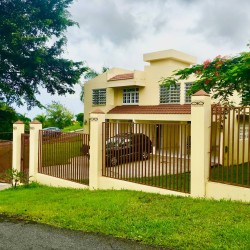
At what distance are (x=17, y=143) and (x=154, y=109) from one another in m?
10.8

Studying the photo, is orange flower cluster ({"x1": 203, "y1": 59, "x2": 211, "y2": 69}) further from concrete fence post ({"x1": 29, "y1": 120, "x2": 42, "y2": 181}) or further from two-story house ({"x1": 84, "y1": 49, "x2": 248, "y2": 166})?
two-story house ({"x1": 84, "y1": 49, "x2": 248, "y2": 166})

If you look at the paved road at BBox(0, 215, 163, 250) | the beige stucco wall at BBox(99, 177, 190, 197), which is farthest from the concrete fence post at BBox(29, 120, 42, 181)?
the paved road at BBox(0, 215, 163, 250)

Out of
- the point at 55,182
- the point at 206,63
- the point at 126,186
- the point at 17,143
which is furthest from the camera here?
the point at 17,143

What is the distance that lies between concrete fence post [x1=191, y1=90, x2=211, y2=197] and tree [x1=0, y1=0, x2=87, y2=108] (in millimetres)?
16601

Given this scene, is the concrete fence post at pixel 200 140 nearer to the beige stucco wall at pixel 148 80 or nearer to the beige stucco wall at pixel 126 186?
the beige stucco wall at pixel 126 186

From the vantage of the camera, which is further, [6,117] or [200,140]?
[6,117]

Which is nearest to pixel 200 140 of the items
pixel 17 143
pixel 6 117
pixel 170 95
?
pixel 17 143

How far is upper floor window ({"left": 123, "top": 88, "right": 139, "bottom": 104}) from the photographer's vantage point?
2341cm

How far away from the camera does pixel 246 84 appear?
8859 mm

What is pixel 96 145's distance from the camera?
9102mm

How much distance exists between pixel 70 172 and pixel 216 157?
503 cm

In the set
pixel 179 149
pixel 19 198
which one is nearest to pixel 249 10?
pixel 179 149

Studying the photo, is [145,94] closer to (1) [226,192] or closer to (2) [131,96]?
(2) [131,96]

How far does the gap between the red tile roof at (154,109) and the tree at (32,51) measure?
15.1 feet
